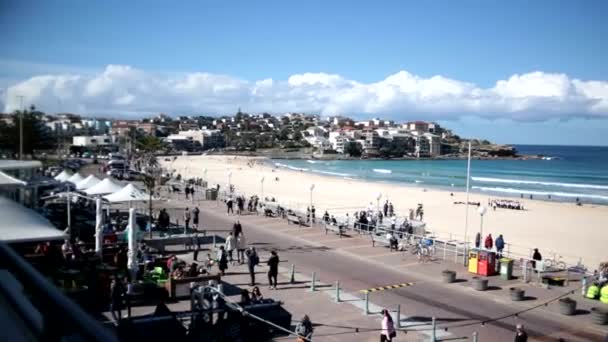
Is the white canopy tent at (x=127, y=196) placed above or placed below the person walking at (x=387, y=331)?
above

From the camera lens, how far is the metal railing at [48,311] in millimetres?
1285

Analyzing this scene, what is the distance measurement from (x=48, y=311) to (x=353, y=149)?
16750cm

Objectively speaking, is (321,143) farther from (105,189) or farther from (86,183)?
(105,189)

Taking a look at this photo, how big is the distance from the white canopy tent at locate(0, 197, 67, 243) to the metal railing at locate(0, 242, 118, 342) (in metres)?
8.83

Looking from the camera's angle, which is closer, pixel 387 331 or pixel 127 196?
pixel 387 331

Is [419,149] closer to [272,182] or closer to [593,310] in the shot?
[272,182]

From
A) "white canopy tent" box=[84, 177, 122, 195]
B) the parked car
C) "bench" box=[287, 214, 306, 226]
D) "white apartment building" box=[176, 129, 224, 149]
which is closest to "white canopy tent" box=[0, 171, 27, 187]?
"white canopy tent" box=[84, 177, 122, 195]

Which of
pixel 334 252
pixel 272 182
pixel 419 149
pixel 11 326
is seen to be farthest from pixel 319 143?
pixel 11 326

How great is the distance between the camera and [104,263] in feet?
46.5

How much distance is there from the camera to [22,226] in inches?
411

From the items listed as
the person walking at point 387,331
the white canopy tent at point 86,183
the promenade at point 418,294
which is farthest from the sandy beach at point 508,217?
the white canopy tent at point 86,183

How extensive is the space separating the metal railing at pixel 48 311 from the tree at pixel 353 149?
166m

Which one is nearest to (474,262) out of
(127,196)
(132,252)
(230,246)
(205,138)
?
(230,246)

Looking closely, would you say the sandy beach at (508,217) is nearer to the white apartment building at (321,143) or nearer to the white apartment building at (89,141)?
the white apartment building at (89,141)
